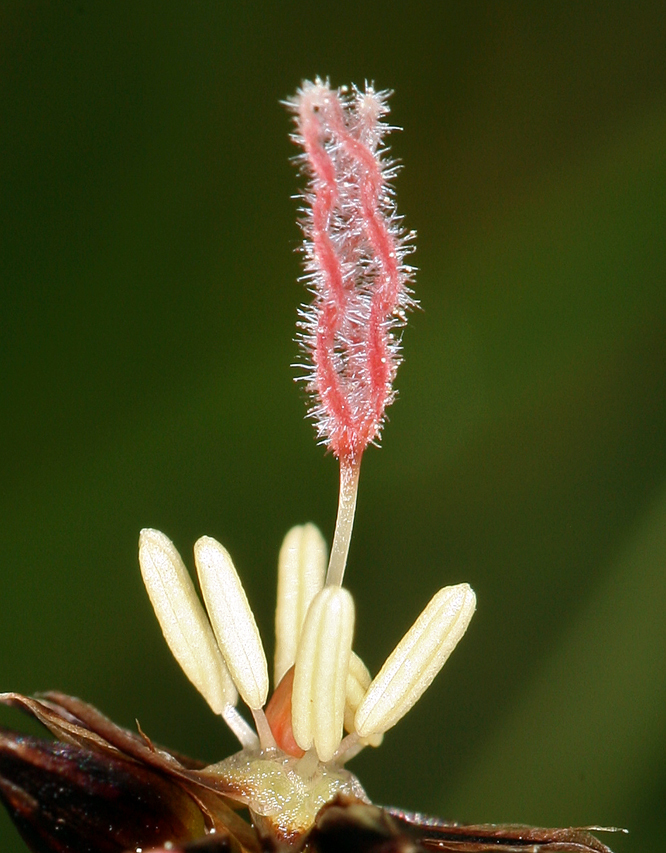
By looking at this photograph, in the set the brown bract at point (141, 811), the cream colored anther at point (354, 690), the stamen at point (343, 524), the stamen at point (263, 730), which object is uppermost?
the stamen at point (343, 524)

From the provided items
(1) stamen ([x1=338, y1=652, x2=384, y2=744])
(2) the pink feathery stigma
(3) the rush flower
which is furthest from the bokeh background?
(2) the pink feathery stigma

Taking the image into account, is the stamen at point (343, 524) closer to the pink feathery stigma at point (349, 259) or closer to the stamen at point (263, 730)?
the pink feathery stigma at point (349, 259)

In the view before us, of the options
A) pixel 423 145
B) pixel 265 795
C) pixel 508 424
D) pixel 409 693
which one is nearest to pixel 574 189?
pixel 423 145

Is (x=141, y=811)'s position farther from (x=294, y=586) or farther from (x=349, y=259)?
(x=349, y=259)

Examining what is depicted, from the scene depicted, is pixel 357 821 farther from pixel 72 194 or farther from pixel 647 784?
pixel 72 194

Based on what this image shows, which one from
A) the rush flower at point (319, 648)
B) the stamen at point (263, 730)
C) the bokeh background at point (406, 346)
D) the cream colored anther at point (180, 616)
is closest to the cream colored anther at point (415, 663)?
the rush flower at point (319, 648)
